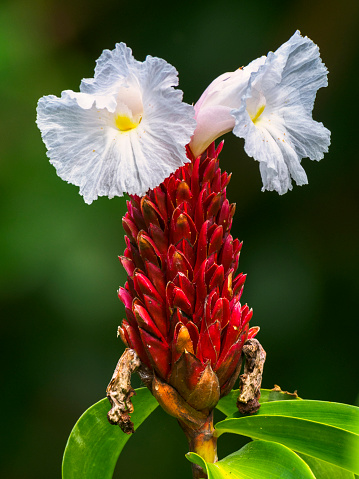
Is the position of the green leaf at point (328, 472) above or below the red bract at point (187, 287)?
below

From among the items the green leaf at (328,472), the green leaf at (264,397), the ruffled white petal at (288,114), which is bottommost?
the green leaf at (328,472)

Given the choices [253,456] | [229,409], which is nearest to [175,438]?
[229,409]

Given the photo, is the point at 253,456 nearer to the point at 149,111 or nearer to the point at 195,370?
the point at 195,370

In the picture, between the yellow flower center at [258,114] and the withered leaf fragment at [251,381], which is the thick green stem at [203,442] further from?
the yellow flower center at [258,114]

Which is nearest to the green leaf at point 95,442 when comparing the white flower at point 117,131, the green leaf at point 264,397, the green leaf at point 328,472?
the green leaf at point 264,397

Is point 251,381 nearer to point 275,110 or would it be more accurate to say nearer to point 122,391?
point 122,391

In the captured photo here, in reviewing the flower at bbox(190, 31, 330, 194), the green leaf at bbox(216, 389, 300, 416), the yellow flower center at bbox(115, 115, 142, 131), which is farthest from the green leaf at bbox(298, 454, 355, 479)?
the yellow flower center at bbox(115, 115, 142, 131)

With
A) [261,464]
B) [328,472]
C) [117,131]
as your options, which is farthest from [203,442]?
[117,131]
